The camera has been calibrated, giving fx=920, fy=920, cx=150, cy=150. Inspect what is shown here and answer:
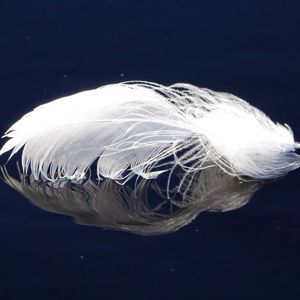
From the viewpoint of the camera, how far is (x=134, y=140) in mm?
1837

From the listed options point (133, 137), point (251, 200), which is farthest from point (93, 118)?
point (251, 200)

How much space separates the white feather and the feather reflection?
0.02 metres

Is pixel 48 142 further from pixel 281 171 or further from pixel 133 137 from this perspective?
pixel 281 171

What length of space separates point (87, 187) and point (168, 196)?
166 mm

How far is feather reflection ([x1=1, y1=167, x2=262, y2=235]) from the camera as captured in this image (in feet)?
5.59

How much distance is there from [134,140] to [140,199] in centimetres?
14

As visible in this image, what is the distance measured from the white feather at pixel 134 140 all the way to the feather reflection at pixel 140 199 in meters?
0.02

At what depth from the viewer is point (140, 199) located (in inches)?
69.4

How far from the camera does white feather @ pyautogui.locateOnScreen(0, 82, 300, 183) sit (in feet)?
5.93

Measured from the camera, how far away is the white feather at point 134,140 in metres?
1.81

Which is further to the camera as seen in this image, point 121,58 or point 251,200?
point 121,58

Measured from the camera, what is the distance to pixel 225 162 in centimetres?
184

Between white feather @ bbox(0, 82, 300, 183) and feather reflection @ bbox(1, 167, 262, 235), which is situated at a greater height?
white feather @ bbox(0, 82, 300, 183)

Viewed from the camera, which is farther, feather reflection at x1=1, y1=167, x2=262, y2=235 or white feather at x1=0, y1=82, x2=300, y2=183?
white feather at x1=0, y1=82, x2=300, y2=183
